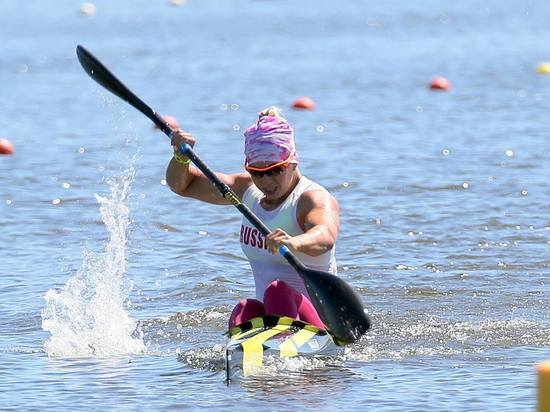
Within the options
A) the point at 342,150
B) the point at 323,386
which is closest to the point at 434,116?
the point at 342,150

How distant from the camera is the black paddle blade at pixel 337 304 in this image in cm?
770

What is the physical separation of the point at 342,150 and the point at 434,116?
3.75 metres

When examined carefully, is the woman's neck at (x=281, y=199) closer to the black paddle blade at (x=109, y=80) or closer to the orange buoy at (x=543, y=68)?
the black paddle blade at (x=109, y=80)

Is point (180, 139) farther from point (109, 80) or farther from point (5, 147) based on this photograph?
point (5, 147)

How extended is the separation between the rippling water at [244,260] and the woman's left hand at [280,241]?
2.34ft

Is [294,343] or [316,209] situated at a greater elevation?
[316,209]

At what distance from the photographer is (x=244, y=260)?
11570 mm

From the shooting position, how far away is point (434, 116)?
2103 centimetres

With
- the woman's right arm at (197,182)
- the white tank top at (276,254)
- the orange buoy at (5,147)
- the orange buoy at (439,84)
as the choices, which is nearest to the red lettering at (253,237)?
the white tank top at (276,254)

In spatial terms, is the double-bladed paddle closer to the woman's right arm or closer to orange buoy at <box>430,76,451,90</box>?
the woman's right arm

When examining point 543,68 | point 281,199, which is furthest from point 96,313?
point 543,68

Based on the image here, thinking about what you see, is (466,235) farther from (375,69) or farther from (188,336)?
(375,69)

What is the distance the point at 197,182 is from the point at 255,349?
4.23ft

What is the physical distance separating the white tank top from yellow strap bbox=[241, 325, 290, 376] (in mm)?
450
